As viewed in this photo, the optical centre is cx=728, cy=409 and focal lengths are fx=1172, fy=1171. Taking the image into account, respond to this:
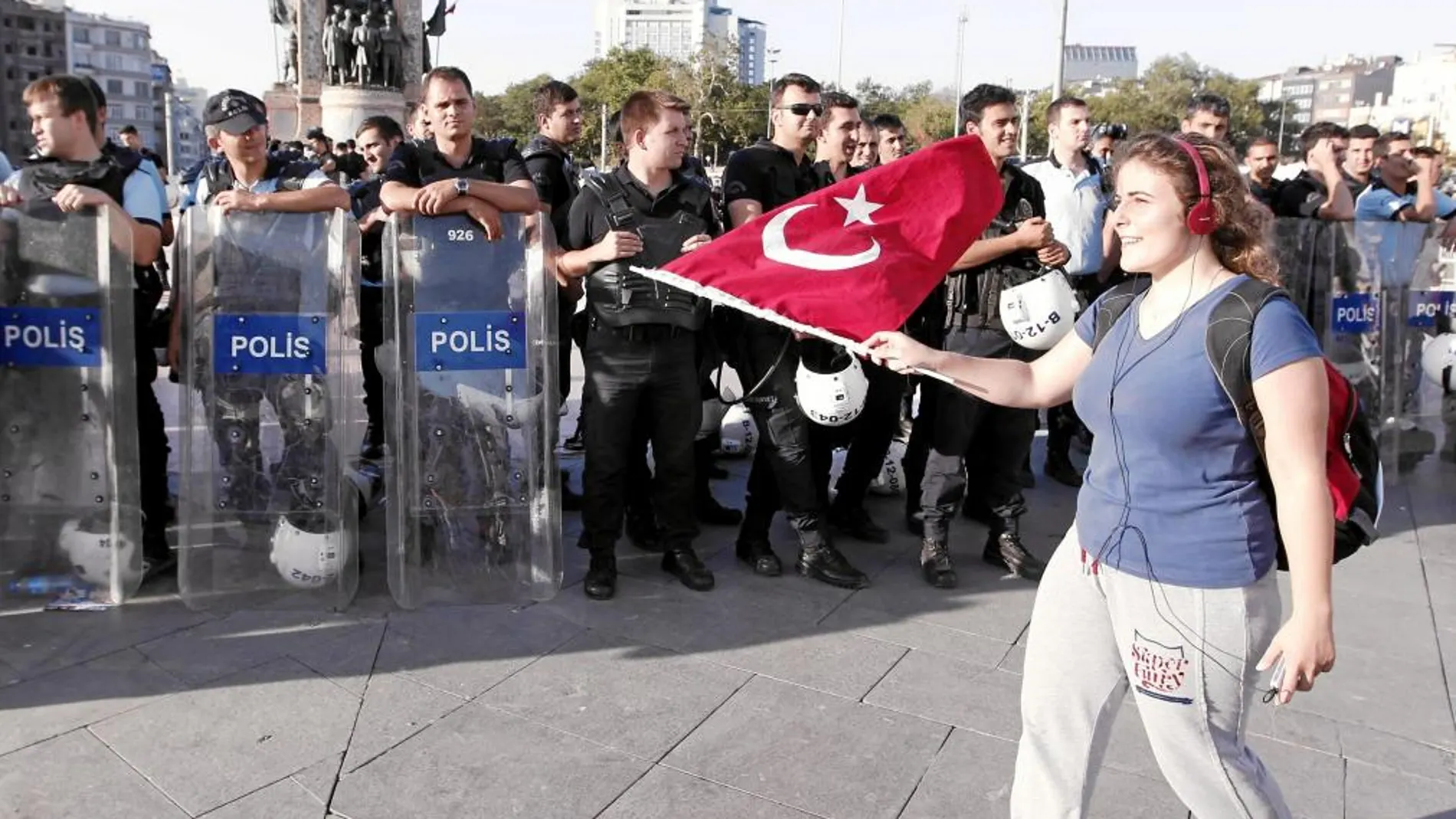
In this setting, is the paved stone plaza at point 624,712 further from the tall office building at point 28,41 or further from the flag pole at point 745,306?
the tall office building at point 28,41

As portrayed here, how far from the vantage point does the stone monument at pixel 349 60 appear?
28.7 metres

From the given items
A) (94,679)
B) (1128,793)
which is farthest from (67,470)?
(1128,793)

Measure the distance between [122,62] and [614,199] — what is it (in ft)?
457

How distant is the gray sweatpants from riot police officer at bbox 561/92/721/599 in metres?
2.38

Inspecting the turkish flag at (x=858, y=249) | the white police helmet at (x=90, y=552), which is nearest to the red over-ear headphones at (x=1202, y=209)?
the turkish flag at (x=858, y=249)

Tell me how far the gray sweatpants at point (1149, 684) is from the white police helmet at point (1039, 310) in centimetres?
236

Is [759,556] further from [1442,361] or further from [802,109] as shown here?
[1442,361]

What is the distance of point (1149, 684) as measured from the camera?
90.8 inches

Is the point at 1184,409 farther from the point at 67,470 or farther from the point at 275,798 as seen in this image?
the point at 67,470

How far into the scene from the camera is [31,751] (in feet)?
10.7

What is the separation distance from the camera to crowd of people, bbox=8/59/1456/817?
225cm

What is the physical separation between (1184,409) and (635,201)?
2.78 m

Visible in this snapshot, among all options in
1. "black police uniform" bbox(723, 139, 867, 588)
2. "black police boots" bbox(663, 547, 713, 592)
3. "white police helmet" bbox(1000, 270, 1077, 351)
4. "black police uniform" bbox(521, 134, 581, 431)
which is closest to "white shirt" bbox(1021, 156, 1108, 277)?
"white police helmet" bbox(1000, 270, 1077, 351)

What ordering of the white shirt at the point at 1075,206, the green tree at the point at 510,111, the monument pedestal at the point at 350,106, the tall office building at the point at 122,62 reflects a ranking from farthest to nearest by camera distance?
the tall office building at the point at 122,62 < the green tree at the point at 510,111 < the monument pedestal at the point at 350,106 < the white shirt at the point at 1075,206
